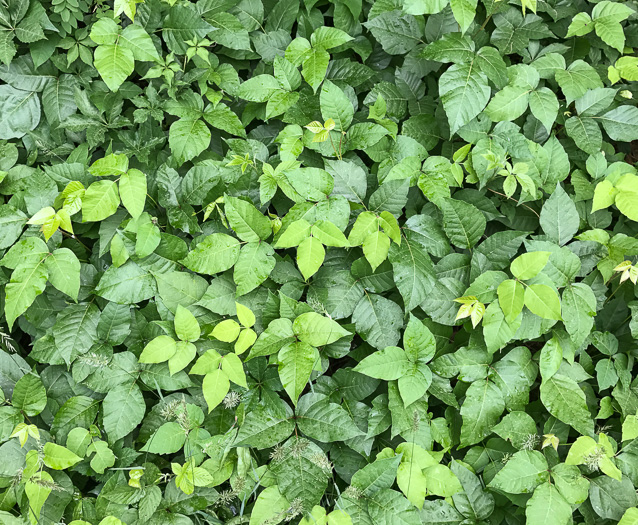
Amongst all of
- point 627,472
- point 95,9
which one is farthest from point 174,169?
point 627,472

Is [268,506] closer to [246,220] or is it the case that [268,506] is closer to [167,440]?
[167,440]

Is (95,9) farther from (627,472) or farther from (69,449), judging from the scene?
(627,472)

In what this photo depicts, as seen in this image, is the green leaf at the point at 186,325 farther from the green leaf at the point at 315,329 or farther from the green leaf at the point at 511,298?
the green leaf at the point at 511,298

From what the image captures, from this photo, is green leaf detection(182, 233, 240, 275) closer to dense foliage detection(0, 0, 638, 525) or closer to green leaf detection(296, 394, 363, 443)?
dense foliage detection(0, 0, 638, 525)

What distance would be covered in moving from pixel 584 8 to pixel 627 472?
2061mm

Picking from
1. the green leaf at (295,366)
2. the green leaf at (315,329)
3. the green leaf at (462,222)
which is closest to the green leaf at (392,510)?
the green leaf at (295,366)

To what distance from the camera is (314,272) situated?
5.86ft

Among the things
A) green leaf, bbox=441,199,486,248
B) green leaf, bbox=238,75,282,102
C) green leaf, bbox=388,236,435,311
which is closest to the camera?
green leaf, bbox=388,236,435,311

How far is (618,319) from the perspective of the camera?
6.75ft

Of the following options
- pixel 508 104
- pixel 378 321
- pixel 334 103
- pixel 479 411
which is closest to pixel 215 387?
pixel 378 321

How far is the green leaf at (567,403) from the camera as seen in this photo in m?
1.84

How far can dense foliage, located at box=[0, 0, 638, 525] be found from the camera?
181cm

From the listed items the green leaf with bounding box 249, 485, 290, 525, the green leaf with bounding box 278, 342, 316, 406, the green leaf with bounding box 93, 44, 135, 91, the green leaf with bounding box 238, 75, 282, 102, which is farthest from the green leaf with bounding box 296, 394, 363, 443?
the green leaf with bounding box 93, 44, 135, 91

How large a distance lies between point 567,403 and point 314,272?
3.70 ft
